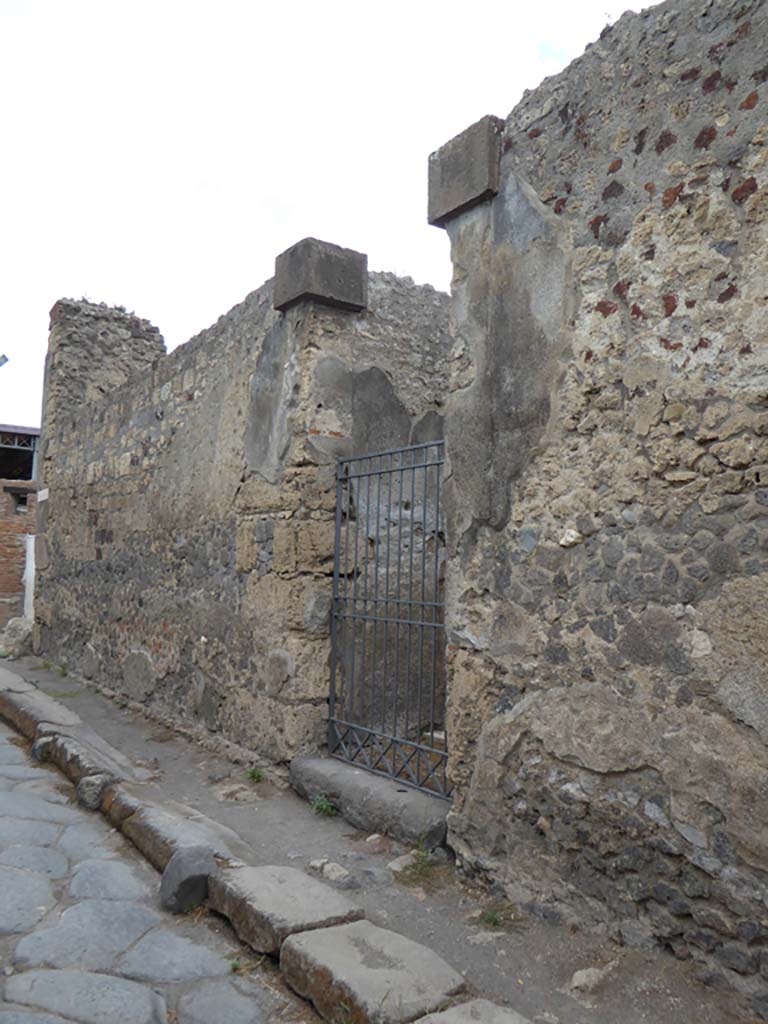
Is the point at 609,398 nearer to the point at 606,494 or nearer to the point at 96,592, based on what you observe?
the point at 606,494

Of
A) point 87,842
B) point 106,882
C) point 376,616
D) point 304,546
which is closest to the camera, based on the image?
point 106,882

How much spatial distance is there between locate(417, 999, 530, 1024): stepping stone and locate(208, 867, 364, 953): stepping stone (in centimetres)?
59

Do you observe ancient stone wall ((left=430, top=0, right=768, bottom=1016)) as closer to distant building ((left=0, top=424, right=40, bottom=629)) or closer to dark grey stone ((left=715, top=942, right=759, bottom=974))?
dark grey stone ((left=715, top=942, right=759, bottom=974))

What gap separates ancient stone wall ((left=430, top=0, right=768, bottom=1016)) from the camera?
7.45ft

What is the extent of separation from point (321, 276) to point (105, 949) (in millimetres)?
3323

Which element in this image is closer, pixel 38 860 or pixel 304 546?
pixel 38 860

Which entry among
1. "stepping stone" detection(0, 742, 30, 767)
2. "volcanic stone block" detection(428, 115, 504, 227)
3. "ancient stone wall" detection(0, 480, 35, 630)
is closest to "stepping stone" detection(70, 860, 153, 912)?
"stepping stone" detection(0, 742, 30, 767)

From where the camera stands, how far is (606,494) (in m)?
2.67

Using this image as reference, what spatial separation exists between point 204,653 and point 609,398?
3.54 metres

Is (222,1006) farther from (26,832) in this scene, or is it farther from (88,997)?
(26,832)

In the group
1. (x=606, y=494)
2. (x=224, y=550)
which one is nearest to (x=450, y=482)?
(x=606, y=494)

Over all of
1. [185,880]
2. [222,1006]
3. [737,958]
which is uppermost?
[737,958]

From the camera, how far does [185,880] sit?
294 cm

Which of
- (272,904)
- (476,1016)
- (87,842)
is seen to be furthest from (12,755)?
(476,1016)
